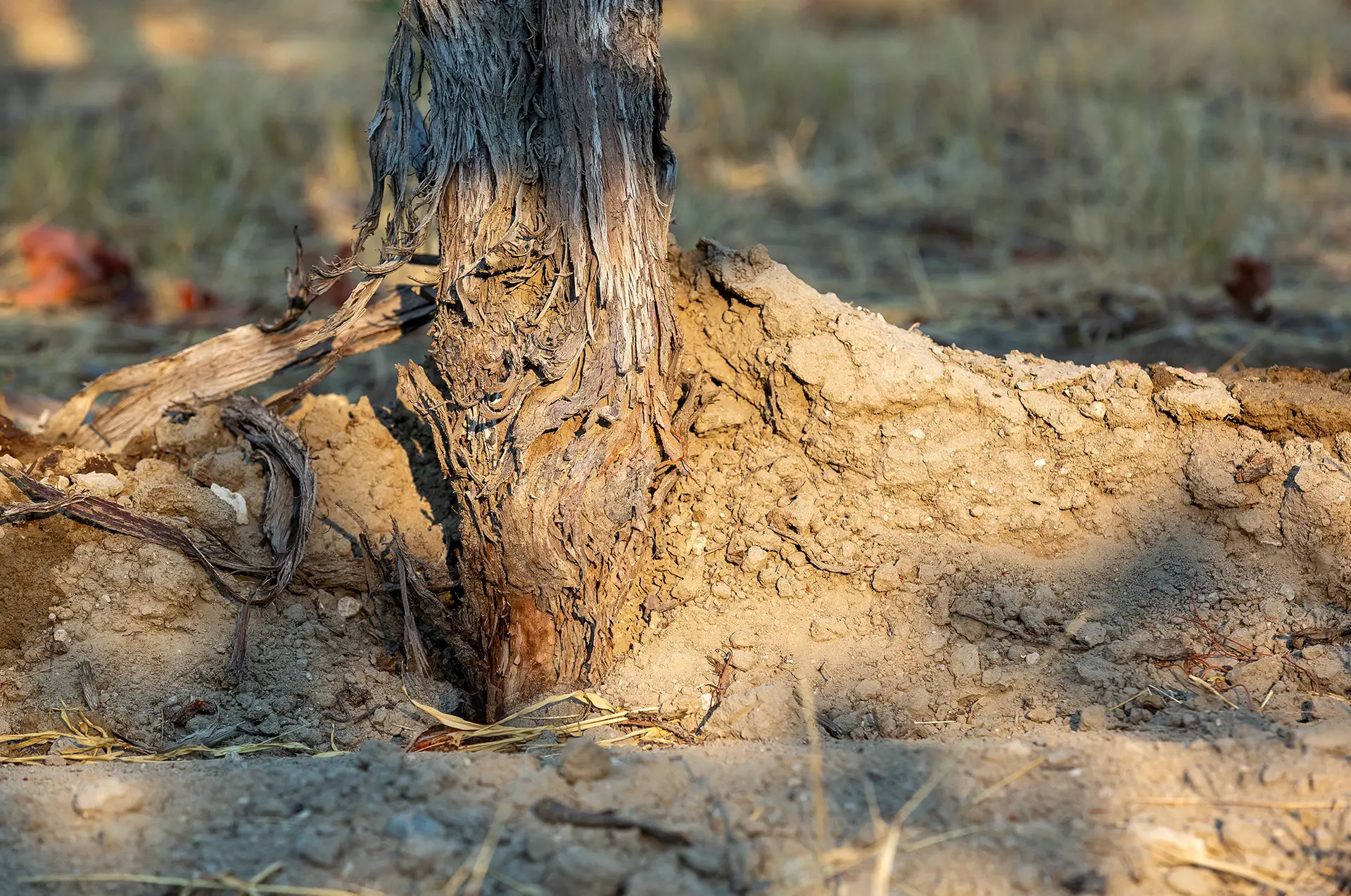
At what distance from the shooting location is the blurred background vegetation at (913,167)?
450 cm

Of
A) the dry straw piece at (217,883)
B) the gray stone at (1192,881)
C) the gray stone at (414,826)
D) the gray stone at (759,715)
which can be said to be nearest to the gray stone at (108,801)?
the dry straw piece at (217,883)

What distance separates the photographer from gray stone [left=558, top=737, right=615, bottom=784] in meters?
1.78

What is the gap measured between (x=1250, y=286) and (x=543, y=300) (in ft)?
9.84

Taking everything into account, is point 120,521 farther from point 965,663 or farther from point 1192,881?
point 1192,881

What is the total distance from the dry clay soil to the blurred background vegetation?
51.3 inches

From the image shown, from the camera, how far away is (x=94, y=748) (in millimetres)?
2146

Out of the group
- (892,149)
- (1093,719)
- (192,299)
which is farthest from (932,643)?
(892,149)

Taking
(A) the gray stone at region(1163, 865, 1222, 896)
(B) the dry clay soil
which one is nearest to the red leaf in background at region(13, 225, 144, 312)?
(B) the dry clay soil

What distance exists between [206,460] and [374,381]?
1.16 m

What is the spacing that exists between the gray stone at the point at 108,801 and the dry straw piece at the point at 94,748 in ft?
1.12

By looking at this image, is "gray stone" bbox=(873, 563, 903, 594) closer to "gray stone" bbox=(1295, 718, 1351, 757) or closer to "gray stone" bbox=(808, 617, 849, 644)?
"gray stone" bbox=(808, 617, 849, 644)

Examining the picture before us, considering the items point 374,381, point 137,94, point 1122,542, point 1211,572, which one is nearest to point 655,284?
point 1122,542

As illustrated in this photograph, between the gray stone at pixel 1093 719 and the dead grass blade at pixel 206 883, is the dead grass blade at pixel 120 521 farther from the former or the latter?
the gray stone at pixel 1093 719

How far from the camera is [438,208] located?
2.37 m
